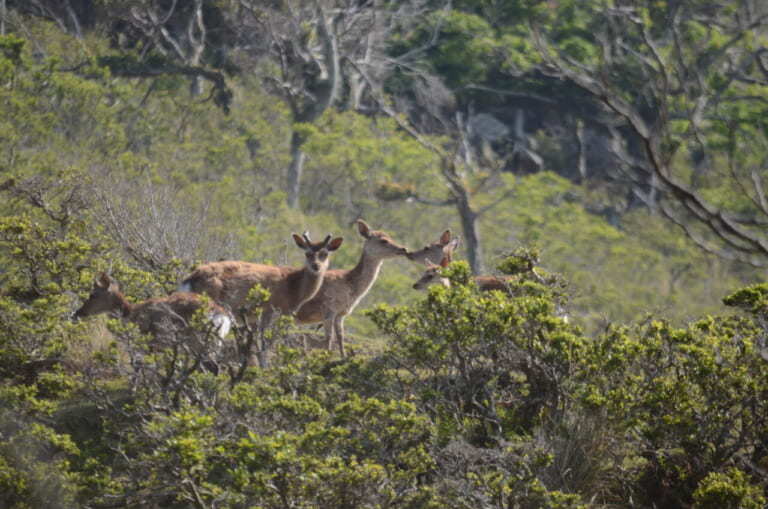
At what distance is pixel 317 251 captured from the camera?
11219 mm

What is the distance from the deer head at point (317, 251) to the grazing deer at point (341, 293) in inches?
17.2

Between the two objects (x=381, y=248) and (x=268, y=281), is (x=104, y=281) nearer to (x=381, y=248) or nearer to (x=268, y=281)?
(x=268, y=281)

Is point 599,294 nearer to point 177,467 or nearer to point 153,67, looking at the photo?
point 153,67

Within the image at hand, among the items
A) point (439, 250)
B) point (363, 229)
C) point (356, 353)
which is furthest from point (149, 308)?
point (439, 250)

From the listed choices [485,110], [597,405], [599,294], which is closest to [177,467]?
[597,405]

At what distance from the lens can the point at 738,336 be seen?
834cm

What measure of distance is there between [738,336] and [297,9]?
1008 inches

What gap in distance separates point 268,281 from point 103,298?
5.53 ft

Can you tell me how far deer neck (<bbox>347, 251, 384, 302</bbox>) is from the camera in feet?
39.0

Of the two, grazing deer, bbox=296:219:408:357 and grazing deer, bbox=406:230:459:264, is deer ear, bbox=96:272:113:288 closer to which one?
grazing deer, bbox=296:219:408:357

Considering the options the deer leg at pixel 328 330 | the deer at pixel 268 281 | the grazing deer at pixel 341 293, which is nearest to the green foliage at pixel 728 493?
the deer at pixel 268 281

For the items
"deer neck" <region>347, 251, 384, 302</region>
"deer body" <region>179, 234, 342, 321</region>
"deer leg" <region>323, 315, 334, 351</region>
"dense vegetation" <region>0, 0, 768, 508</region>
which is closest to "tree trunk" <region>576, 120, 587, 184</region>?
"dense vegetation" <region>0, 0, 768, 508</region>

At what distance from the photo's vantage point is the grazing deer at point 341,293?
1155 centimetres

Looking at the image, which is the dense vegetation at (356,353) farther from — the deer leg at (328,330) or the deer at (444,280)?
the deer at (444,280)
